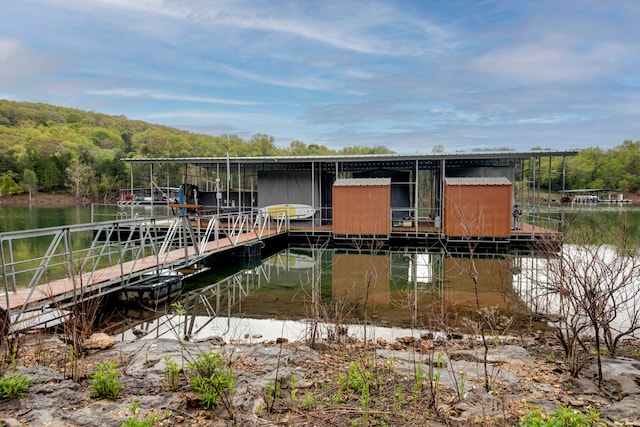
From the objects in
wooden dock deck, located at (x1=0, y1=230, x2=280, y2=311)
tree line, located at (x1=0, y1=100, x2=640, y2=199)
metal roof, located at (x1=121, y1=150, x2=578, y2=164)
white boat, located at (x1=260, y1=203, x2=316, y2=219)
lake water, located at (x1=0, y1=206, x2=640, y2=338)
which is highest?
tree line, located at (x1=0, y1=100, x2=640, y2=199)

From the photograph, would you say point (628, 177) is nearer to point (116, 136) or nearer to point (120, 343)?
point (120, 343)

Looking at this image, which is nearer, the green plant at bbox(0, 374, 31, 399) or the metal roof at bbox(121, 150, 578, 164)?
the green plant at bbox(0, 374, 31, 399)

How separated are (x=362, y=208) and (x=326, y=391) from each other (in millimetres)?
12842

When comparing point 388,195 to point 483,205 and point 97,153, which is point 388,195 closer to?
point 483,205

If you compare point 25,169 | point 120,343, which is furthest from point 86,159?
point 120,343

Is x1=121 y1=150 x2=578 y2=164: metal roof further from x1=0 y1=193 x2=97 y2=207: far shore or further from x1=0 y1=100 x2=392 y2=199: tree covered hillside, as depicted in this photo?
x1=0 y1=193 x2=97 y2=207: far shore

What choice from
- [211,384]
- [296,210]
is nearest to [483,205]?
[296,210]

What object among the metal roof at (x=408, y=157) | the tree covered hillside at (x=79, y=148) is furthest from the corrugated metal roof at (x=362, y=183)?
the tree covered hillside at (x=79, y=148)

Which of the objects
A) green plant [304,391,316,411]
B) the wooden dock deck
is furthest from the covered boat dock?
green plant [304,391,316,411]

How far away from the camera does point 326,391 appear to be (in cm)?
396

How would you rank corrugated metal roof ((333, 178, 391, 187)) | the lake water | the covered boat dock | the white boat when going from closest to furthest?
the lake water, the covered boat dock, corrugated metal roof ((333, 178, 391, 187)), the white boat

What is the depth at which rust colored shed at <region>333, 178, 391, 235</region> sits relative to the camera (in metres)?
16.5

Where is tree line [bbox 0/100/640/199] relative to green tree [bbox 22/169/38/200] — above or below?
above

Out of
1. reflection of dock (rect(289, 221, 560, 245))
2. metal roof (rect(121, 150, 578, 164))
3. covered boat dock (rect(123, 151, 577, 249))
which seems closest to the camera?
covered boat dock (rect(123, 151, 577, 249))
